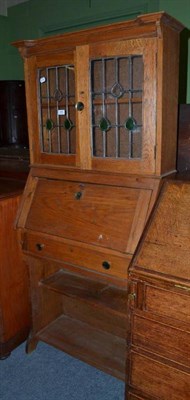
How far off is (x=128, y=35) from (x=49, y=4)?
169 centimetres

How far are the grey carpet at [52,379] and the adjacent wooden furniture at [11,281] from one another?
127mm

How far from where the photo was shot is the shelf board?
5.69ft

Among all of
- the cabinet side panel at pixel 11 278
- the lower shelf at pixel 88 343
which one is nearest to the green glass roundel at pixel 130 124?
the cabinet side panel at pixel 11 278

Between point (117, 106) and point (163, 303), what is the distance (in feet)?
3.05

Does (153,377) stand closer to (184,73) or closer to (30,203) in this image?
(30,203)

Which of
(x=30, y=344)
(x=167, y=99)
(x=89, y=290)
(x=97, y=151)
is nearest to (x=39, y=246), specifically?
(x=89, y=290)

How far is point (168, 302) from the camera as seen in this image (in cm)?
134

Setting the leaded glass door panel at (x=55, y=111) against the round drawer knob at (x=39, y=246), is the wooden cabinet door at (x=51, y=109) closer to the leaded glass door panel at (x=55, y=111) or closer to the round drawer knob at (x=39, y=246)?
the leaded glass door panel at (x=55, y=111)

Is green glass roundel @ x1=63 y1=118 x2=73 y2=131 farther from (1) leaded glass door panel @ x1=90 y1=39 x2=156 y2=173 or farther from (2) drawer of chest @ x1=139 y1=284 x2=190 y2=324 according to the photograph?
(2) drawer of chest @ x1=139 y1=284 x2=190 y2=324

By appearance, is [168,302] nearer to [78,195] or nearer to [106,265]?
[106,265]

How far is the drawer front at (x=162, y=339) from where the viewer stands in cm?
134

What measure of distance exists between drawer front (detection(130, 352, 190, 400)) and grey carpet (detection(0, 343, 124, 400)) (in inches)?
15.2

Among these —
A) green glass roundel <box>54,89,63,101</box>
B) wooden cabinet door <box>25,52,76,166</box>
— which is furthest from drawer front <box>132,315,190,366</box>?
green glass roundel <box>54,89,63,101</box>

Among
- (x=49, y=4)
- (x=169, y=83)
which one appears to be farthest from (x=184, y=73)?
(x=49, y=4)
